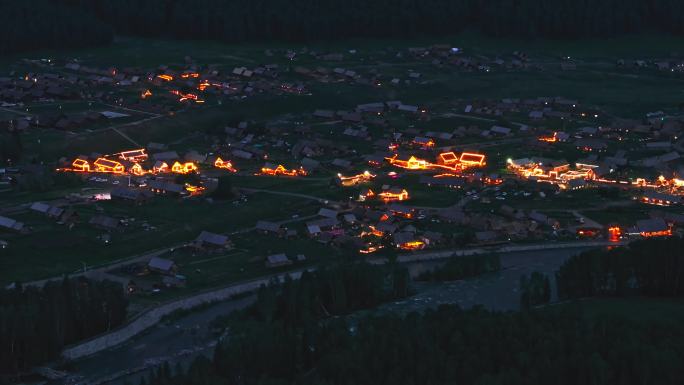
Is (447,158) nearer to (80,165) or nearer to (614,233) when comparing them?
(614,233)

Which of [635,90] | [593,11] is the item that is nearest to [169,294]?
[635,90]

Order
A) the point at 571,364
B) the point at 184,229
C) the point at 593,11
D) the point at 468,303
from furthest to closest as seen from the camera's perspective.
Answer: the point at 593,11 → the point at 184,229 → the point at 468,303 → the point at 571,364

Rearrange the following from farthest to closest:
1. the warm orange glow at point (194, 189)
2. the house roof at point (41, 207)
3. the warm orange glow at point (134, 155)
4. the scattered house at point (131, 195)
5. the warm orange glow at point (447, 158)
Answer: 1. the warm orange glow at point (134, 155)
2. the warm orange glow at point (447, 158)
3. the warm orange glow at point (194, 189)
4. the scattered house at point (131, 195)
5. the house roof at point (41, 207)

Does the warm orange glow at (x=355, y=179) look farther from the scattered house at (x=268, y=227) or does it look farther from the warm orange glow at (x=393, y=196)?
the scattered house at (x=268, y=227)

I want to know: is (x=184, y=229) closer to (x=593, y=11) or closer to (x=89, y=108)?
(x=89, y=108)

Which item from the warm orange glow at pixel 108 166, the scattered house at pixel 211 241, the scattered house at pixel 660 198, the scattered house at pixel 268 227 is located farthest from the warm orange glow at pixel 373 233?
the warm orange glow at pixel 108 166

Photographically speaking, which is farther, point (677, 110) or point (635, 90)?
point (635, 90)
